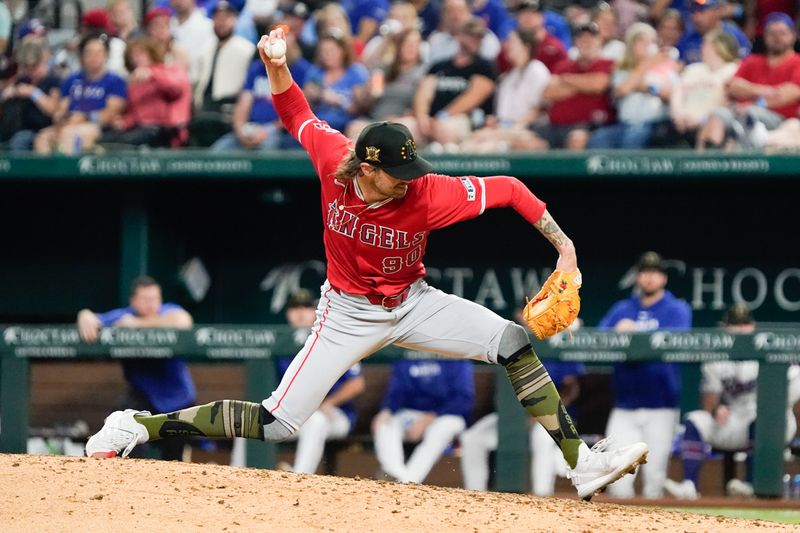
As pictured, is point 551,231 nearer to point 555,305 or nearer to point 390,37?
point 555,305

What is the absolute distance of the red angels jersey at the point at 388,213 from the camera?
200 inches

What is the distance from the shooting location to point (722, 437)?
7.40 metres

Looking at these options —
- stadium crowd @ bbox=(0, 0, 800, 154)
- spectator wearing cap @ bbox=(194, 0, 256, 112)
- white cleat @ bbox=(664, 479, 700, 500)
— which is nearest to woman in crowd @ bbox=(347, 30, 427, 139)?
stadium crowd @ bbox=(0, 0, 800, 154)

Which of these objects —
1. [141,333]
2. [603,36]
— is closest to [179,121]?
[141,333]

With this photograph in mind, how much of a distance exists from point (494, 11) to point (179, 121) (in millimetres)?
2525

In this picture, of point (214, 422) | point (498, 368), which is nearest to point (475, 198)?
point (214, 422)

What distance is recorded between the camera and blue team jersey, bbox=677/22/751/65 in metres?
9.32

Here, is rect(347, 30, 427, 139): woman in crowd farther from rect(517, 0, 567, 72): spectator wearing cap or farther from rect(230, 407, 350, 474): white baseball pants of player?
rect(230, 407, 350, 474): white baseball pants of player

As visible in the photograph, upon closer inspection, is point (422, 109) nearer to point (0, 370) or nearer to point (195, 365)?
point (195, 365)

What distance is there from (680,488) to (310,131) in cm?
338

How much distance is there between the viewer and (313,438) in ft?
24.8

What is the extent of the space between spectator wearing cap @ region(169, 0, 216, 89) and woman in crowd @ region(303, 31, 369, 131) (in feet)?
3.24

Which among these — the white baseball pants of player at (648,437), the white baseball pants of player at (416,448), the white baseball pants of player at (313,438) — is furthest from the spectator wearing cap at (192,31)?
the white baseball pants of player at (648,437)

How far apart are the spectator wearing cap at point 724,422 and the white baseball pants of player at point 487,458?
650mm
